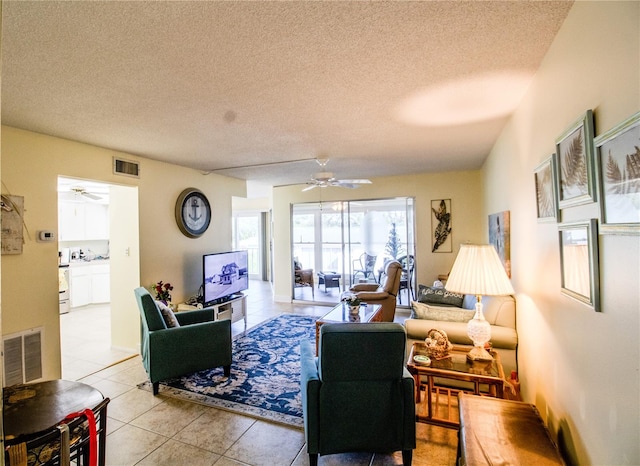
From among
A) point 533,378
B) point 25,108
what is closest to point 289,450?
point 533,378

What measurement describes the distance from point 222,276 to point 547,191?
13.4 feet

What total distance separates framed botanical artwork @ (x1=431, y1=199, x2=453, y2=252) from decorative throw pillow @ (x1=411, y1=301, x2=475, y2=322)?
2.88 m

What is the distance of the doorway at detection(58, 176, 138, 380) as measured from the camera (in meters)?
4.32

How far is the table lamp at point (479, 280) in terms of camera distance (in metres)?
2.30

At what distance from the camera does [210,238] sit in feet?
17.5

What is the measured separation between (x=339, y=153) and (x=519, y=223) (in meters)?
2.18

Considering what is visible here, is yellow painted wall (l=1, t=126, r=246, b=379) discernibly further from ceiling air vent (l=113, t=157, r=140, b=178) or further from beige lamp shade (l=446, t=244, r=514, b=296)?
beige lamp shade (l=446, t=244, r=514, b=296)

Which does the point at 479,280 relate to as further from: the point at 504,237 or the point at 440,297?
the point at 440,297

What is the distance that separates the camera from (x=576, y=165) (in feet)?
5.14

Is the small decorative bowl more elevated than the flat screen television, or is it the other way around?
the flat screen television

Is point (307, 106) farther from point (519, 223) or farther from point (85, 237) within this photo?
point (85, 237)

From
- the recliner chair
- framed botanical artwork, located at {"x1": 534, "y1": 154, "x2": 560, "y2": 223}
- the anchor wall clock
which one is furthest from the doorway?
framed botanical artwork, located at {"x1": 534, "y1": 154, "x2": 560, "y2": 223}

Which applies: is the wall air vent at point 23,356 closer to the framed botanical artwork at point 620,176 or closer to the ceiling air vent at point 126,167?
the ceiling air vent at point 126,167

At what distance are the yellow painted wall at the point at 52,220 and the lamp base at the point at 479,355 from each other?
375cm
